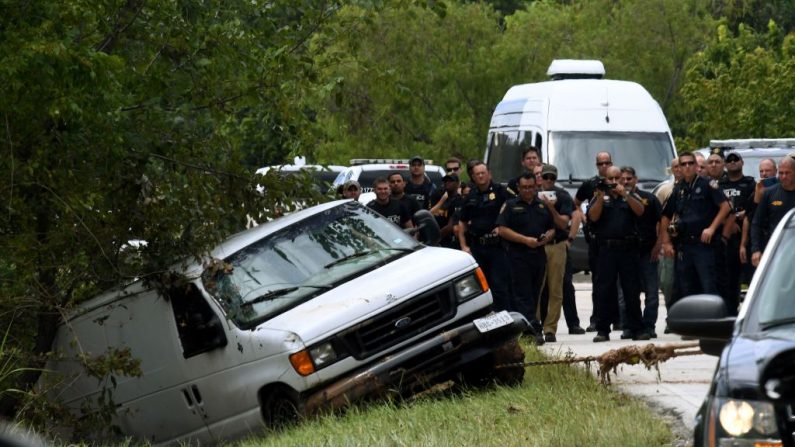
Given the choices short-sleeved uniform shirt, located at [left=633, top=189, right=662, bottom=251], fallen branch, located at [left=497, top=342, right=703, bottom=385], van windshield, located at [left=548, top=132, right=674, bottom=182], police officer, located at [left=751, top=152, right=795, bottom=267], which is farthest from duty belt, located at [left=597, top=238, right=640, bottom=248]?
van windshield, located at [left=548, top=132, right=674, bottom=182]

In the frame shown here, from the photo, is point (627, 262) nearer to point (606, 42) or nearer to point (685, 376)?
point (685, 376)

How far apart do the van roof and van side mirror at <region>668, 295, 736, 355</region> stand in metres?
17.1

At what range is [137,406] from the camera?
12414 millimetres

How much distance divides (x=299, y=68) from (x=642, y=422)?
5.20m

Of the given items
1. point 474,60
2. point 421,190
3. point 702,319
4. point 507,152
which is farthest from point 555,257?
point 474,60

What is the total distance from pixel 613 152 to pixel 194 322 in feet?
41.1

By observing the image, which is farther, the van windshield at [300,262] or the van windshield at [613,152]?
the van windshield at [613,152]

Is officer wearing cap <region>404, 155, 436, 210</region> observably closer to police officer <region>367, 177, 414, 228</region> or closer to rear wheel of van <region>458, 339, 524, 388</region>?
police officer <region>367, 177, 414, 228</region>

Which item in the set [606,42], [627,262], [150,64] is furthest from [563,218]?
[606,42]

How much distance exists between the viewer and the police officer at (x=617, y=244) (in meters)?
15.8

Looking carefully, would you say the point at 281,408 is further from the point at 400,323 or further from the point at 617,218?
the point at 617,218

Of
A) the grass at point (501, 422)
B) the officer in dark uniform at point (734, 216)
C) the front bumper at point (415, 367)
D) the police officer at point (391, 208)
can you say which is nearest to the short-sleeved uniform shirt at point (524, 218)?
the police officer at point (391, 208)

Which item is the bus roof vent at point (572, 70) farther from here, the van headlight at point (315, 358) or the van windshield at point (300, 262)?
the van headlight at point (315, 358)

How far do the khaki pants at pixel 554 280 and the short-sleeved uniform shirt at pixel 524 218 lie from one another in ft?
2.32
